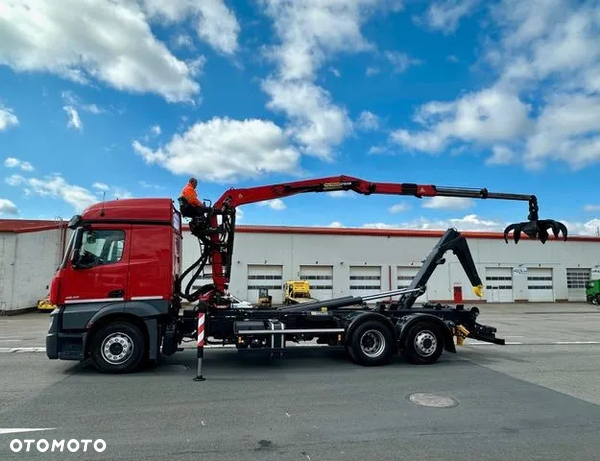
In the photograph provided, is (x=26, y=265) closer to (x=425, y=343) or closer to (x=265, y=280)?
(x=265, y=280)

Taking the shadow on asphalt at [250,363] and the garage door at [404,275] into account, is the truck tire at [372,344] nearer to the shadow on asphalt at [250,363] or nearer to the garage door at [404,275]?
the shadow on asphalt at [250,363]

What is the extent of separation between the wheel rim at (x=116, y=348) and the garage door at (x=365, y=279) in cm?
2767

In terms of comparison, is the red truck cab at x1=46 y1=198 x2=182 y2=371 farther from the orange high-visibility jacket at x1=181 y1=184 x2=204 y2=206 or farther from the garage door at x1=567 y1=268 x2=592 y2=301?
the garage door at x1=567 y1=268 x2=592 y2=301

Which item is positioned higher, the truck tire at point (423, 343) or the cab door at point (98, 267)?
the cab door at point (98, 267)

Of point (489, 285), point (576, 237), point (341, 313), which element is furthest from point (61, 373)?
point (576, 237)

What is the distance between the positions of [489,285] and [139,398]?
117 feet

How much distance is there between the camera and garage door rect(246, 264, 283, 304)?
33812mm

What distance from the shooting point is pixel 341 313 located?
10000 millimetres

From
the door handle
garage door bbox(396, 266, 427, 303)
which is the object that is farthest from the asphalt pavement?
garage door bbox(396, 266, 427, 303)

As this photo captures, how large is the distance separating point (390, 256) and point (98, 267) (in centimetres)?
2951

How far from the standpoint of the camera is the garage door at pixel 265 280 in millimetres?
33812

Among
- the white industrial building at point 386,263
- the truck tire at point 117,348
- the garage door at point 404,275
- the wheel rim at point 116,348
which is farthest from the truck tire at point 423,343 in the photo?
the garage door at point 404,275

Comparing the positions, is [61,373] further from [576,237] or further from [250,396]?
[576,237]

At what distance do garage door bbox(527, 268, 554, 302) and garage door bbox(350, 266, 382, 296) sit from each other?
44.3 feet
